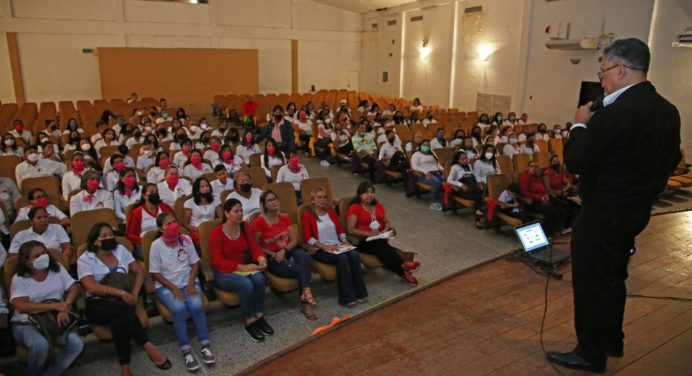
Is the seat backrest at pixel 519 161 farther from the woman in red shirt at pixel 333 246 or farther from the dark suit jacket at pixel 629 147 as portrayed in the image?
the dark suit jacket at pixel 629 147

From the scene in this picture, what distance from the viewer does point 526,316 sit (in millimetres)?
3188

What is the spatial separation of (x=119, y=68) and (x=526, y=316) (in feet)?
51.2

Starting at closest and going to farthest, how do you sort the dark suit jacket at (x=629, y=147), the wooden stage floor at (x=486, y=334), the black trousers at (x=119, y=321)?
the dark suit jacket at (x=629, y=147) < the wooden stage floor at (x=486, y=334) < the black trousers at (x=119, y=321)

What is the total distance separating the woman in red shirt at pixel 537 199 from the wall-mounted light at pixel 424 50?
11.4 m

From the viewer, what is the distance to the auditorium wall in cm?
1455

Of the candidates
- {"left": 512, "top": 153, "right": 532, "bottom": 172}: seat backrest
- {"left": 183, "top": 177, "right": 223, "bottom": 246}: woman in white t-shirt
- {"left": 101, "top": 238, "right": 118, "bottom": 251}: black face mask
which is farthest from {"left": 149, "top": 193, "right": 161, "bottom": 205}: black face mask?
{"left": 512, "top": 153, "right": 532, "bottom": 172}: seat backrest

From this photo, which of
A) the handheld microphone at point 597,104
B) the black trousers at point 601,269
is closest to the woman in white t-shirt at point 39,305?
the black trousers at point 601,269

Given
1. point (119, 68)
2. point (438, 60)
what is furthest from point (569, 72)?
point (119, 68)

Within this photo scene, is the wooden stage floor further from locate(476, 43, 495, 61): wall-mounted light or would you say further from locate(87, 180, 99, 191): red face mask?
locate(476, 43, 495, 61): wall-mounted light

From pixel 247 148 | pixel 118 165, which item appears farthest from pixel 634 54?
pixel 247 148

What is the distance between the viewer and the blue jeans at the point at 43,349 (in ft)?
9.93

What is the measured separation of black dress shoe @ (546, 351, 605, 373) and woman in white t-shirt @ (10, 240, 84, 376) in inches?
120

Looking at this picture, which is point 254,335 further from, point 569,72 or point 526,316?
point 569,72

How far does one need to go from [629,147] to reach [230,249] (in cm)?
298
